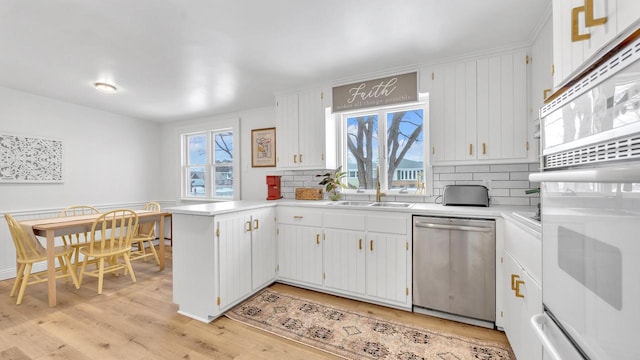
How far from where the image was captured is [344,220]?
8.89 ft

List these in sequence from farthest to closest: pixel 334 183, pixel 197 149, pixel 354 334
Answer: pixel 197 149, pixel 334 183, pixel 354 334

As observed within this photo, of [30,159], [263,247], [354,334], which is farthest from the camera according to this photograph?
[30,159]

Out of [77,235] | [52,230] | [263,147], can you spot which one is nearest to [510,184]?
[263,147]

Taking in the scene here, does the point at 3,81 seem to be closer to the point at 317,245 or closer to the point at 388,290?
the point at 317,245

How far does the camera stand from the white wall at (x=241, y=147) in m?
4.25

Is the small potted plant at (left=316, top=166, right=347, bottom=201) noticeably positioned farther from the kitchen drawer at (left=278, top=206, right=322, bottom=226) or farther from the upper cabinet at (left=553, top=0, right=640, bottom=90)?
the upper cabinet at (left=553, top=0, right=640, bottom=90)

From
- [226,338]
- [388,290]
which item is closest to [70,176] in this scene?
[226,338]

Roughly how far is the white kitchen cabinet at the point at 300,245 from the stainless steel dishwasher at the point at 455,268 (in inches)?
40.1

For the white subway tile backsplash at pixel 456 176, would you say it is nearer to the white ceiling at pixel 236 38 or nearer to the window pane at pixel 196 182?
the white ceiling at pixel 236 38

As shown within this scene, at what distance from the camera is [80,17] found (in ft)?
6.23

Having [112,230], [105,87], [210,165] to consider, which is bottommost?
[112,230]

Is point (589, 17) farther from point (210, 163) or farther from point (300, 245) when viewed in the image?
point (210, 163)

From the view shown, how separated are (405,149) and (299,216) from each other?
4.88 ft

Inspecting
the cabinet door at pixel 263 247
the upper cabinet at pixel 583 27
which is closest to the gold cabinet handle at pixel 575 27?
the upper cabinet at pixel 583 27
